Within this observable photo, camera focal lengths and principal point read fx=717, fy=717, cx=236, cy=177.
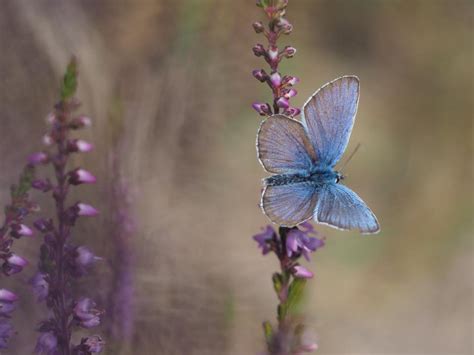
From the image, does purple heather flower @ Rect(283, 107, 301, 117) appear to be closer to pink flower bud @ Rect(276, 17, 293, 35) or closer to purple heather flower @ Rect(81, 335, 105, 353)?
pink flower bud @ Rect(276, 17, 293, 35)

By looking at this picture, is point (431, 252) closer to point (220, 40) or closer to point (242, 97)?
point (242, 97)

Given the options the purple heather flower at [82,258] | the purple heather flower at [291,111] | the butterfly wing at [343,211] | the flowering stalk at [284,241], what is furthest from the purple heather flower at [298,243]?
the purple heather flower at [82,258]

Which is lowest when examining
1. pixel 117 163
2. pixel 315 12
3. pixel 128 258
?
pixel 128 258

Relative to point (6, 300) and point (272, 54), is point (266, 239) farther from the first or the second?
point (6, 300)

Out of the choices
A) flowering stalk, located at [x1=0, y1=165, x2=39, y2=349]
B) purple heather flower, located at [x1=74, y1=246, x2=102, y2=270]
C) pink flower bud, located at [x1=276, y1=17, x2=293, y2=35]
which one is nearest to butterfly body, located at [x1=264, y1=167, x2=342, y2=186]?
pink flower bud, located at [x1=276, y1=17, x2=293, y2=35]

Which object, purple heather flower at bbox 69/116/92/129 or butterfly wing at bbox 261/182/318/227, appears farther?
butterfly wing at bbox 261/182/318/227

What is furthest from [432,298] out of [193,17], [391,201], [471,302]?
[193,17]
